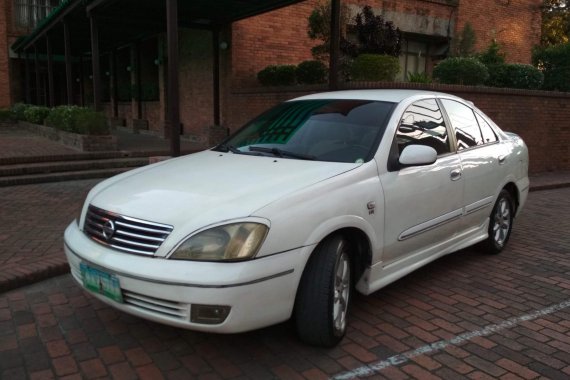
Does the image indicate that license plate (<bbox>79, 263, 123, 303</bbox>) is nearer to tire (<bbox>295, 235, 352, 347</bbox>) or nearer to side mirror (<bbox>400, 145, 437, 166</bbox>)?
tire (<bbox>295, 235, 352, 347</bbox>)

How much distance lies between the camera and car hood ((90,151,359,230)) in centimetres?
283

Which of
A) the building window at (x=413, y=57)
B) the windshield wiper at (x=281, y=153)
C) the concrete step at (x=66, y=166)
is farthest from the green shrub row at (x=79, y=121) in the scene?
the building window at (x=413, y=57)

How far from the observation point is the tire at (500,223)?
5.20 m

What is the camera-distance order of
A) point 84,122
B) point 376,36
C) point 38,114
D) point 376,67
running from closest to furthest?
point 376,67
point 84,122
point 376,36
point 38,114

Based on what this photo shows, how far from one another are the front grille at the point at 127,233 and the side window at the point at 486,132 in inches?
140

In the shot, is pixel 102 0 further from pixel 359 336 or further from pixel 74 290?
pixel 359 336

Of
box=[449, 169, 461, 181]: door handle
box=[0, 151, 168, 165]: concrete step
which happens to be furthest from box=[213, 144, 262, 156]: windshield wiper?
box=[0, 151, 168, 165]: concrete step

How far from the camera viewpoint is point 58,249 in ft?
16.0

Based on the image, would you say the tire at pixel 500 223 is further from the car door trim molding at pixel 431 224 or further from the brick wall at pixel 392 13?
the brick wall at pixel 392 13

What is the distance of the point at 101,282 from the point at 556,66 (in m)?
13.1

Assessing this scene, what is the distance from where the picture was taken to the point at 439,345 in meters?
3.32

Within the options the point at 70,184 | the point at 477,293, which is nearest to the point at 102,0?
the point at 70,184

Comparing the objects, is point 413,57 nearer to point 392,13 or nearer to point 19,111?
point 392,13

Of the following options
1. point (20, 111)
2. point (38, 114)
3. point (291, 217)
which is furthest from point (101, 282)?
point (20, 111)
